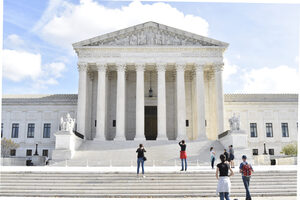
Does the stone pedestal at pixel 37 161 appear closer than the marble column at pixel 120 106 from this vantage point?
Yes

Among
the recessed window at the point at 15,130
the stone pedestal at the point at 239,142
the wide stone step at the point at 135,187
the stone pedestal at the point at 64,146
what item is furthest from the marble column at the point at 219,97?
the recessed window at the point at 15,130

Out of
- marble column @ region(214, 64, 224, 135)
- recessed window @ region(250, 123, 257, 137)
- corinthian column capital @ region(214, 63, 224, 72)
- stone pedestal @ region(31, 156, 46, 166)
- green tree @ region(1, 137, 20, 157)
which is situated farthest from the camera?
recessed window @ region(250, 123, 257, 137)

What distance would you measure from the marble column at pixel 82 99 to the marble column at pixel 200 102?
14930 millimetres

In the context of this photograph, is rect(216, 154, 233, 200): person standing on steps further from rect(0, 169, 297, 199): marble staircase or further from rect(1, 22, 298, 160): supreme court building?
rect(1, 22, 298, 160): supreme court building

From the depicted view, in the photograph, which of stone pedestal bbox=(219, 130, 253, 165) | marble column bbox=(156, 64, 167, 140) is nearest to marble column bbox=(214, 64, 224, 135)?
stone pedestal bbox=(219, 130, 253, 165)

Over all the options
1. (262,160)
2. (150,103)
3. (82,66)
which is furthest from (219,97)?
(82,66)

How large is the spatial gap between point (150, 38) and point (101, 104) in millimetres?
11127

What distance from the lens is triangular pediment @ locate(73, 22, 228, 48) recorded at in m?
42.9

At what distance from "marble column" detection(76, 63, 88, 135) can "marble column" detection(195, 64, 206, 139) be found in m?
14.9

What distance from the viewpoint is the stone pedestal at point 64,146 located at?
3278cm

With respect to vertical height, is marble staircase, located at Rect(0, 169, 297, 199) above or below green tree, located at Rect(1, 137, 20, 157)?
below

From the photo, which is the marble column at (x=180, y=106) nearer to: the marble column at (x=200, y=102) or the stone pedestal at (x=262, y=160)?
the marble column at (x=200, y=102)

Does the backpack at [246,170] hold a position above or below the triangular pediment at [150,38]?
below

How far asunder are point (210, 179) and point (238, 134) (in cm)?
1612
